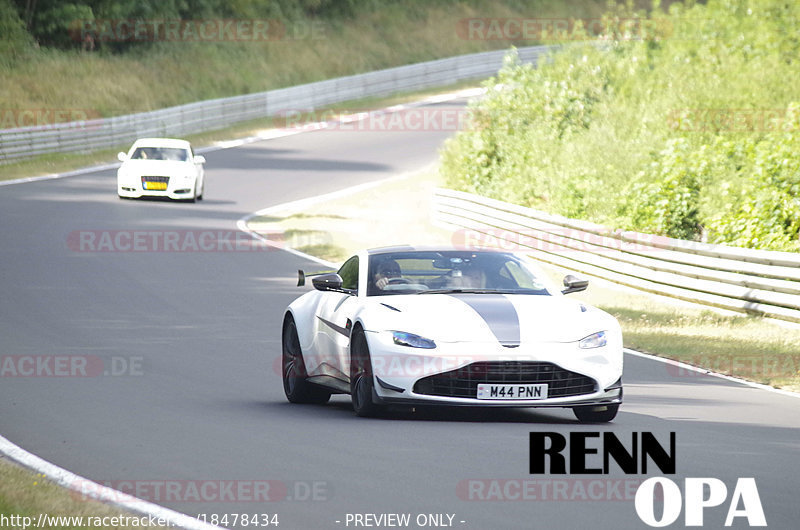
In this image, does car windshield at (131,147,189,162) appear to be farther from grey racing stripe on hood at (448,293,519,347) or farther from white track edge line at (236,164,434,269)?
grey racing stripe on hood at (448,293,519,347)

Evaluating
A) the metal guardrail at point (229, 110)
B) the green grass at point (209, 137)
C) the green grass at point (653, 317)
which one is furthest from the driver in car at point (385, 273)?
the metal guardrail at point (229, 110)

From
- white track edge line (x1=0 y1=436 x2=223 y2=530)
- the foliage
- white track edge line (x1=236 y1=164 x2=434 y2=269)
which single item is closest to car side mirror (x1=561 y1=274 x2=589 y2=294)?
white track edge line (x1=0 y1=436 x2=223 y2=530)

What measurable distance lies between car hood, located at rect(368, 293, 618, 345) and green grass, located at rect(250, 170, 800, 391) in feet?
13.8

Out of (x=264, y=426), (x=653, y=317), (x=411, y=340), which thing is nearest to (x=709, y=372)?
(x=653, y=317)

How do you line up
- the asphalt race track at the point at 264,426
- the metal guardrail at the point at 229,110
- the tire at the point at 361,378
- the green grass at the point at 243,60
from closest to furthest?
the asphalt race track at the point at 264,426 < the tire at the point at 361,378 < the metal guardrail at the point at 229,110 < the green grass at the point at 243,60

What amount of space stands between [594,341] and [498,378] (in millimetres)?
852

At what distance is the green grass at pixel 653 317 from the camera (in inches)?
604

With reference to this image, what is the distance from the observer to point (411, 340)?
10047 mm

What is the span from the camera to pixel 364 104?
5803 centimetres

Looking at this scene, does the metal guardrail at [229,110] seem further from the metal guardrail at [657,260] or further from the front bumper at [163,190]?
the metal guardrail at [657,260]

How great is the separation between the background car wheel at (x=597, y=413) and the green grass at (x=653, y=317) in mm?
3918

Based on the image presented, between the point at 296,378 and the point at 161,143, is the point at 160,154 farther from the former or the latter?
the point at 296,378

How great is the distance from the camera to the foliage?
81.3ft

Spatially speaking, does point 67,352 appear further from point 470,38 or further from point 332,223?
point 470,38
